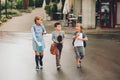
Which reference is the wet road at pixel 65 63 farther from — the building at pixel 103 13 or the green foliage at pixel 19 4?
the green foliage at pixel 19 4

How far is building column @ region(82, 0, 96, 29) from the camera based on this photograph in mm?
38100

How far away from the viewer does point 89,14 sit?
3822 cm

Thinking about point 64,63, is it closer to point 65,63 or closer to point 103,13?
point 65,63

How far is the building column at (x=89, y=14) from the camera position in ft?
125

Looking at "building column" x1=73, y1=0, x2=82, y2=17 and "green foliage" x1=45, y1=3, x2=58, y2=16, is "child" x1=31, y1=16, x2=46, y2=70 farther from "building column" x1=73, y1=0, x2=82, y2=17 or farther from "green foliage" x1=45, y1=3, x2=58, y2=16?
"green foliage" x1=45, y1=3, x2=58, y2=16

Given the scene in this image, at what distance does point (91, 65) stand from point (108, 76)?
270 centimetres

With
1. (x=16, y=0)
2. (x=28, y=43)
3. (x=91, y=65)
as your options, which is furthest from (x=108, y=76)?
(x=16, y=0)

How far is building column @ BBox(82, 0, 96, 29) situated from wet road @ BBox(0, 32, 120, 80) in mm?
11886

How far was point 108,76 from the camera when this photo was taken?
14875 millimetres

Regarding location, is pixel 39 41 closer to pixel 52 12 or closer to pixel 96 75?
pixel 96 75

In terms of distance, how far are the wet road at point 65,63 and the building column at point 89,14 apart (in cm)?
1189

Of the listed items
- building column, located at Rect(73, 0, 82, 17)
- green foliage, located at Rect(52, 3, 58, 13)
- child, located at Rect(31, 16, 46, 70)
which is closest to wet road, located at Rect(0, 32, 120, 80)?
child, located at Rect(31, 16, 46, 70)

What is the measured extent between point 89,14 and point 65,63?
20.4m

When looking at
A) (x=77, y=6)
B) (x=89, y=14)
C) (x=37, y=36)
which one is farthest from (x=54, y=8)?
(x=37, y=36)
